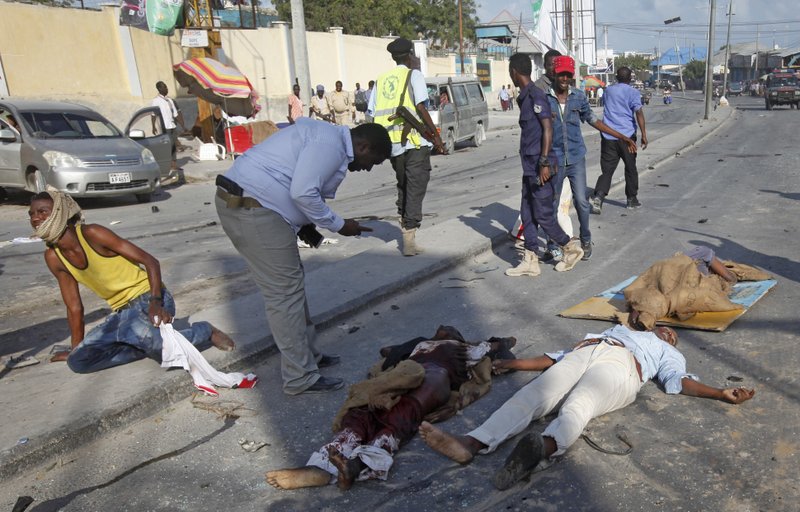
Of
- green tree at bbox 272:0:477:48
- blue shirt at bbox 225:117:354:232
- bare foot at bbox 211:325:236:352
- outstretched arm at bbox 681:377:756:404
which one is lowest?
outstretched arm at bbox 681:377:756:404

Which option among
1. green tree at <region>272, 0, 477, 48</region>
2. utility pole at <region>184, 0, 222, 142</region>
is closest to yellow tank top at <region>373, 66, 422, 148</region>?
utility pole at <region>184, 0, 222, 142</region>

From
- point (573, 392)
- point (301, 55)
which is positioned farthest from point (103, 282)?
point (301, 55)

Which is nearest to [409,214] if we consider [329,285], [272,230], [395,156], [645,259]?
[395,156]

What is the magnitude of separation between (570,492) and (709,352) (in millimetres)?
1951

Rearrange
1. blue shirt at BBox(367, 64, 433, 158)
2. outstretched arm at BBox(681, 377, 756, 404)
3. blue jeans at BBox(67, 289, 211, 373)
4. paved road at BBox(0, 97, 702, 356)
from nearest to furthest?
outstretched arm at BBox(681, 377, 756, 404) → blue jeans at BBox(67, 289, 211, 373) → paved road at BBox(0, 97, 702, 356) → blue shirt at BBox(367, 64, 433, 158)

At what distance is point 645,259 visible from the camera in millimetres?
6746

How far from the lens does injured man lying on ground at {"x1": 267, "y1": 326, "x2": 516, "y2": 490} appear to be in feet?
9.91

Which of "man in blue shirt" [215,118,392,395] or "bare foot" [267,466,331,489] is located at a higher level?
"man in blue shirt" [215,118,392,395]

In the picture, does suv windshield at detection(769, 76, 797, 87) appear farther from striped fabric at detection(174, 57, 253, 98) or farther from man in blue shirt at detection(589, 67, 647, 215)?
man in blue shirt at detection(589, 67, 647, 215)

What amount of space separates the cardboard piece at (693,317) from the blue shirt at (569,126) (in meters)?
1.39

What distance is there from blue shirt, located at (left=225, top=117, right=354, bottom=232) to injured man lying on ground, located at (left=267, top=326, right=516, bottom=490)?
3.03 feet

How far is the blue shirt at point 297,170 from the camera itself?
358 cm

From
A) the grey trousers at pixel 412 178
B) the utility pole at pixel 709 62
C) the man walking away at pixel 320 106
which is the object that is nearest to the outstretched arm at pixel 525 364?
the grey trousers at pixel 412 178

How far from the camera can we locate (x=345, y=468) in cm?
297
